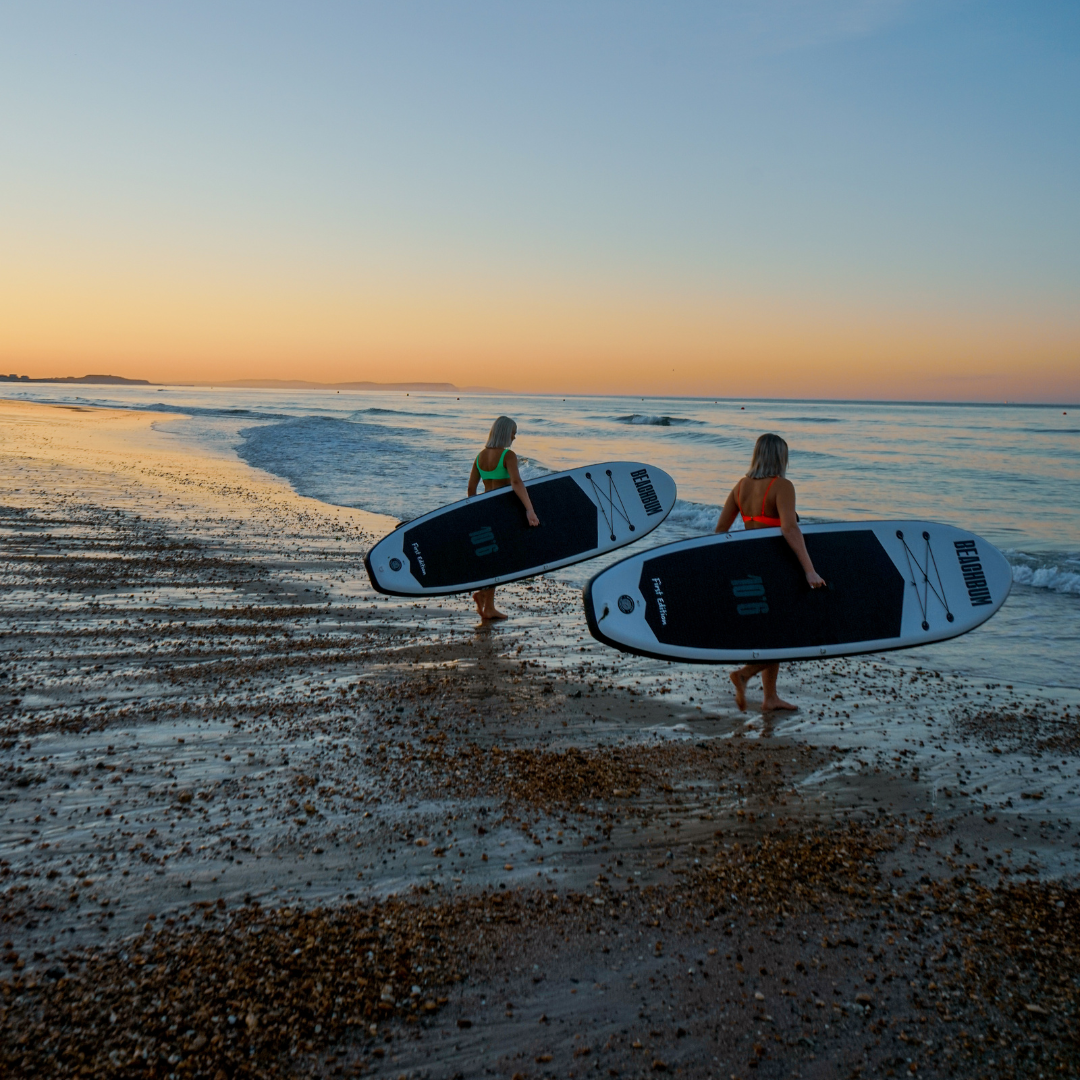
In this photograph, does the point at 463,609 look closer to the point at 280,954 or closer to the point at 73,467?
the point at 280,954

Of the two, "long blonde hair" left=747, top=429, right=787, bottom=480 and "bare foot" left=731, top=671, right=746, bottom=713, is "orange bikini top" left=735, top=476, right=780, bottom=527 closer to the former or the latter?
"long blonde hair" left=747, top=429, right=787, bottom=480

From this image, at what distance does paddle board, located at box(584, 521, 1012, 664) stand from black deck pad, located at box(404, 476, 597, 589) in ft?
6.65

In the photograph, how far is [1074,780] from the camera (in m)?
4.11

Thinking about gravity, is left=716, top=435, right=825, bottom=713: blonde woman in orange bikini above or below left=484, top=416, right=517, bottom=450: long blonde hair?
below

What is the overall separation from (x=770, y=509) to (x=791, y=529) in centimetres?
27

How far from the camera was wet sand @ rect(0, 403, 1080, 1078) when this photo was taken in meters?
2.32

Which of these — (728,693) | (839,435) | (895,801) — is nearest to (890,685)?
(728,693)

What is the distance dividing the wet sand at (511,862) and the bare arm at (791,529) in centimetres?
88

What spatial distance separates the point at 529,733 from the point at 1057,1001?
267cm

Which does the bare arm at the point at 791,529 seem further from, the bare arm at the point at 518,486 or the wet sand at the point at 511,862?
the bare arm at the point at 518,486

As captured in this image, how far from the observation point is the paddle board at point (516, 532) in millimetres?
7062

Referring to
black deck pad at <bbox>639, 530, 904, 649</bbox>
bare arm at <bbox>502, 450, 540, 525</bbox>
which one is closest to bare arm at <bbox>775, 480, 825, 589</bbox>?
black deck pad at <bbox>639, 530, 904, 649</bbox>

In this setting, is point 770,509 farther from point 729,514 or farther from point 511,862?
point 511,862

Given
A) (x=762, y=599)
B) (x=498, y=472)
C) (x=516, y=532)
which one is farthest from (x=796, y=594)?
(x=498, y=472)
